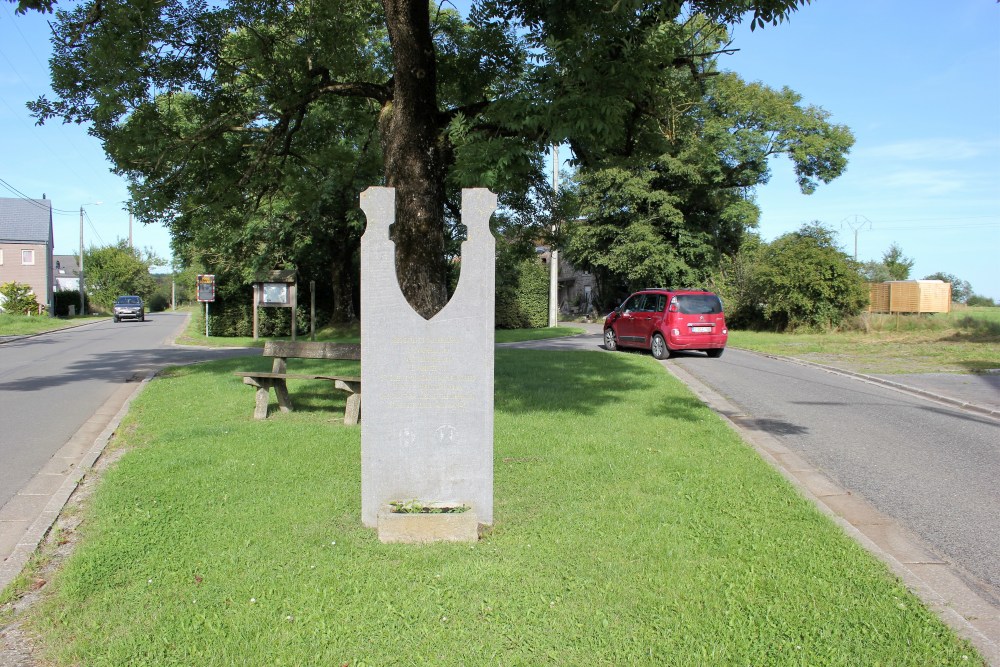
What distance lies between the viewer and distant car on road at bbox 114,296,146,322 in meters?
50.2

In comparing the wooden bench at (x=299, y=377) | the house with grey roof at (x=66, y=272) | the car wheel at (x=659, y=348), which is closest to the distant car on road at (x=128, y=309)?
the house with grey roof at (x=66, y=272)

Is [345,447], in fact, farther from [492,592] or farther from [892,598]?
[892,598]

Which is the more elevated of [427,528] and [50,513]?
[427,528]

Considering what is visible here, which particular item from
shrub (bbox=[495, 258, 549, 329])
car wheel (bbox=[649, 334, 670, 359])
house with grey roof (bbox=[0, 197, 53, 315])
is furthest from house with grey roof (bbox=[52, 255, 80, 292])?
car wheel (bbox=[649, 334, 670, 359])

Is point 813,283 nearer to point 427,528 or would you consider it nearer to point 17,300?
point 427,528

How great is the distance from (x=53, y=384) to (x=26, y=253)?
169 ft

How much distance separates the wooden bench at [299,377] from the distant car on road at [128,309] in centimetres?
4596

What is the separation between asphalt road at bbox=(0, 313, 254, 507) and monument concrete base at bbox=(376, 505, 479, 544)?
3583 mm

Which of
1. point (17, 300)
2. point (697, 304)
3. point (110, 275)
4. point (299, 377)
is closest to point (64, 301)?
point (17, 300)

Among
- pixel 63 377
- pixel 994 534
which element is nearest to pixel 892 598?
pixel 994 534

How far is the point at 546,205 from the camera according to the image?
1766 centimetres

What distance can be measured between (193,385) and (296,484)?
7.78 meters

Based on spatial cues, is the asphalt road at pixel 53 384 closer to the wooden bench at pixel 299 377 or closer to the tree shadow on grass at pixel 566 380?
the wooden bench at pixel 299 377

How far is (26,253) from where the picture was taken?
187ft
